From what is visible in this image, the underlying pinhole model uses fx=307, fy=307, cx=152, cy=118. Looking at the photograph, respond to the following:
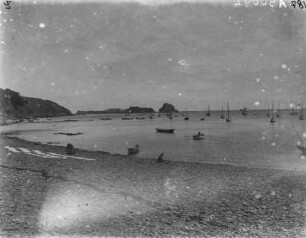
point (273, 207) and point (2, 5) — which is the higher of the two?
point (2, 5)

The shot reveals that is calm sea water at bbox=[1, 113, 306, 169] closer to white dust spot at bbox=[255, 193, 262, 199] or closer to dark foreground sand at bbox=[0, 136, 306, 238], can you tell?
dark foreground sand at bbox=[0, 136, 306, 238]

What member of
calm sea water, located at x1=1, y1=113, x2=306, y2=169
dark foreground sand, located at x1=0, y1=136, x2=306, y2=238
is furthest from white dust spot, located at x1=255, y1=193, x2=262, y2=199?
calm sea water, located at x1=1, y1=113, x2=306, y2=169

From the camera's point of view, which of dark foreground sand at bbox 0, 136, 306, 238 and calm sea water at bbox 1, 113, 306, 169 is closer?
dark foreground sand at bbox 0, 136, 306, 238

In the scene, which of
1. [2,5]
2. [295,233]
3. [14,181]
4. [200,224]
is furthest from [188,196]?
[2,5]

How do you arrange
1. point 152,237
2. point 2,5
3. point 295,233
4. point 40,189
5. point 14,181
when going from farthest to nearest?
point 14,181
point 40,189
point 2,5
point 295,233
point 152,237

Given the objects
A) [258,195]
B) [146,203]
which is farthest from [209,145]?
[146,203]

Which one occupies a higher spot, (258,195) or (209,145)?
(258,195)

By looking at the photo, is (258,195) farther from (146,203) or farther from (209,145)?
(209,145)

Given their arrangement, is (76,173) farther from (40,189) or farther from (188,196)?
(188,196)
